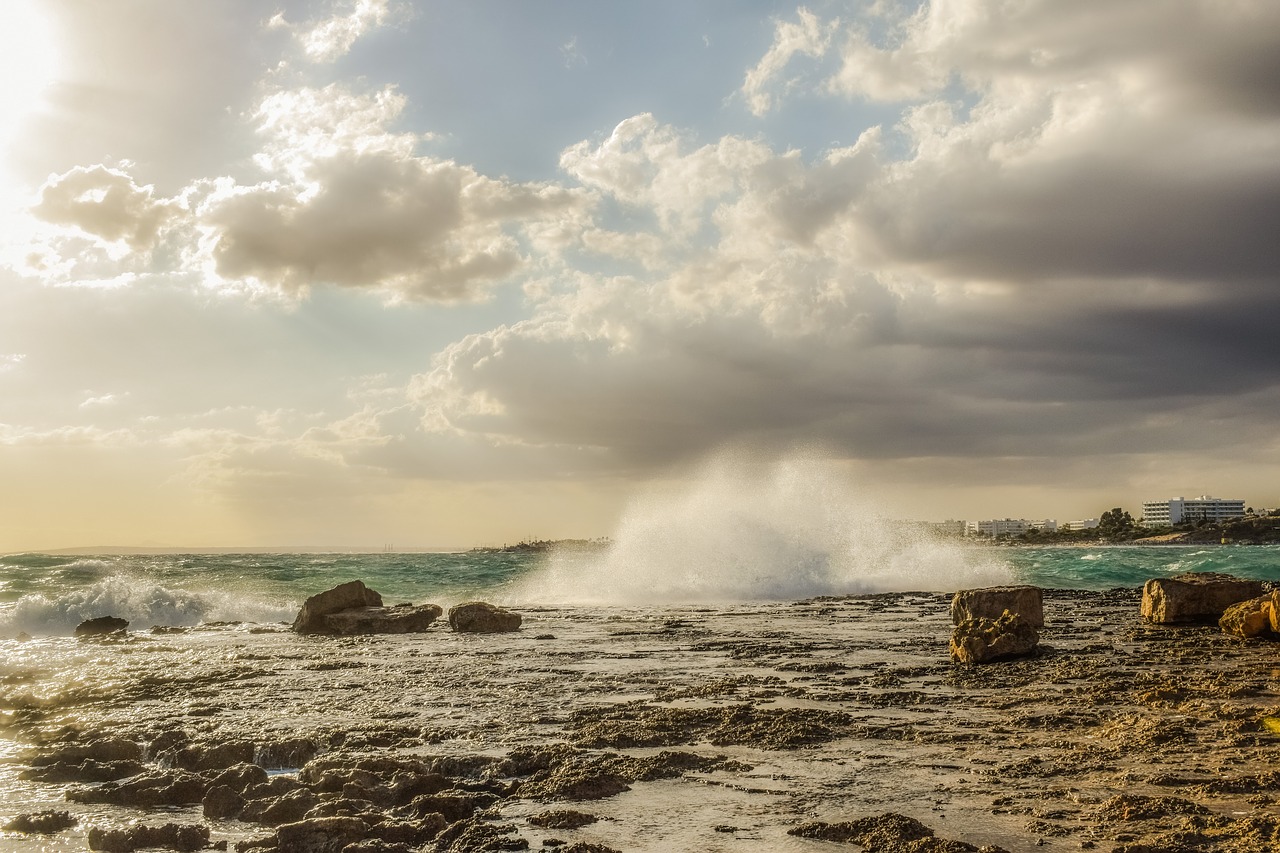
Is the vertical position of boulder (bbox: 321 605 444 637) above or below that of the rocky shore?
below

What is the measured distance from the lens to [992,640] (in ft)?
43.4

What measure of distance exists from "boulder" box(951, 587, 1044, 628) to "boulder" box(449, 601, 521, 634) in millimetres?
11006

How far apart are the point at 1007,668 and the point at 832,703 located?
3487mm

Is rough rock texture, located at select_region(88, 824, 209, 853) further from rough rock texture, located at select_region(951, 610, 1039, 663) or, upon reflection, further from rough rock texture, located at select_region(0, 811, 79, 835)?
rough rock texture, located at select_region(951, 610, 1039, 663)

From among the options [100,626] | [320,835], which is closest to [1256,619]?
[320,835]

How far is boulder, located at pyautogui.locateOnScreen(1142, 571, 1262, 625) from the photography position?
16875mm

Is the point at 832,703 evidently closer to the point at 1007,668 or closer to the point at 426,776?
the point at 1007,668

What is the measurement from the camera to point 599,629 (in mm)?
21656

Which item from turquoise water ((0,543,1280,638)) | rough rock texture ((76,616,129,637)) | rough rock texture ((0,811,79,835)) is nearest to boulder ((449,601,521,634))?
turquoise water ((0,543,1280,638))

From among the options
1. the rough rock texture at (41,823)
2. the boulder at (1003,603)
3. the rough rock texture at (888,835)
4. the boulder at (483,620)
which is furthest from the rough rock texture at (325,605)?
the rough rock texture at (888,835)

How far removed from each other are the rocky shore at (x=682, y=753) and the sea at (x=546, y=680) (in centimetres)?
6

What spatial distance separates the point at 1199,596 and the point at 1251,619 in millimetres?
2315

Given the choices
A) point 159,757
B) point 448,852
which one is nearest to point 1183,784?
point 448,852

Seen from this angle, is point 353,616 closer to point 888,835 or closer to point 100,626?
point 100,626
